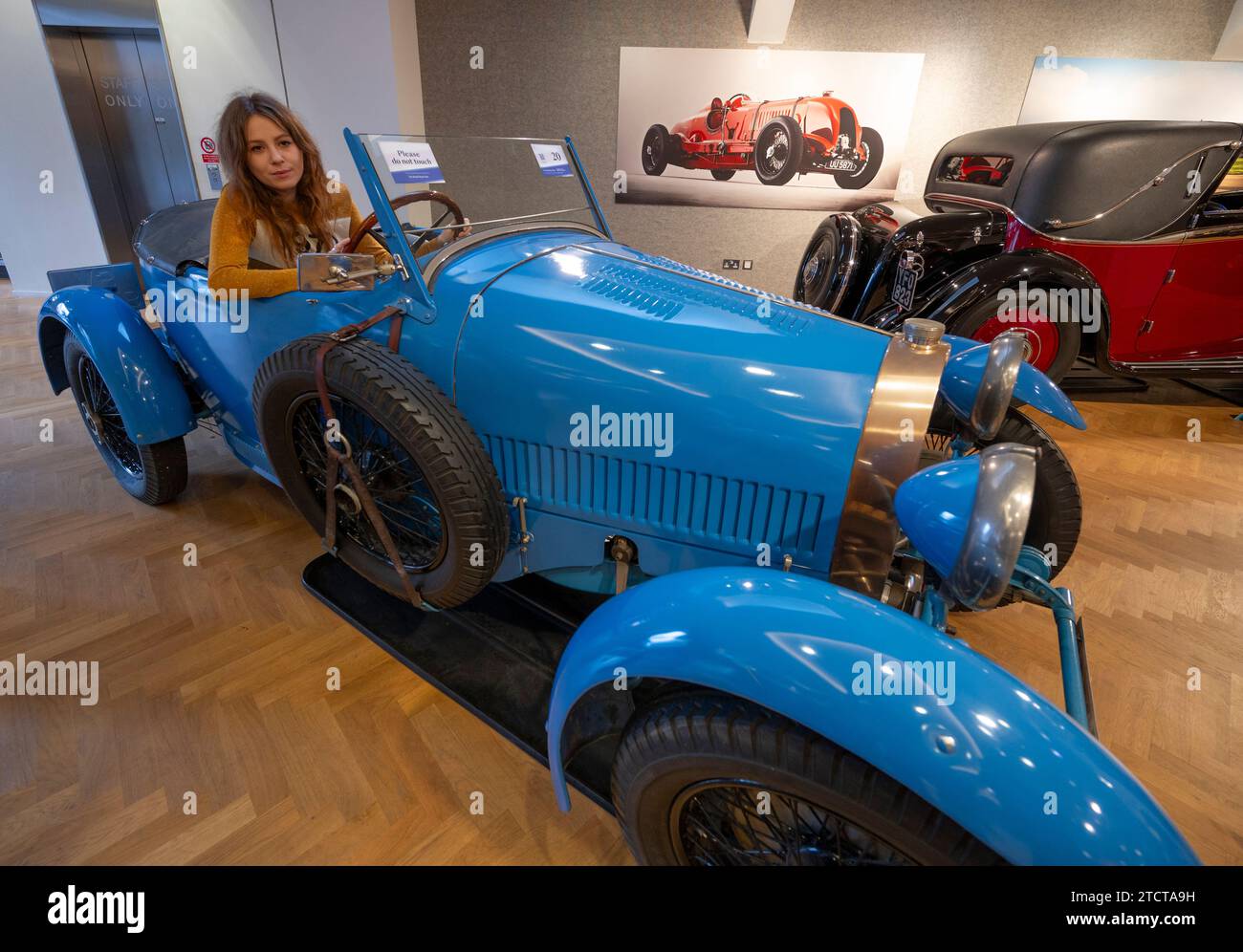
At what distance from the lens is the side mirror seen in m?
1.79

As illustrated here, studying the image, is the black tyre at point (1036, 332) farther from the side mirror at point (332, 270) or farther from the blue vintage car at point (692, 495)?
the side mirror at point (332, 270)

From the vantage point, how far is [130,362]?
2662 mm

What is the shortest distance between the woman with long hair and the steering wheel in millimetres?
45

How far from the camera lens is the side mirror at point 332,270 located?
1787 millimetres

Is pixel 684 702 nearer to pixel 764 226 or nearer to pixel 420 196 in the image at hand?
pixel 420 196

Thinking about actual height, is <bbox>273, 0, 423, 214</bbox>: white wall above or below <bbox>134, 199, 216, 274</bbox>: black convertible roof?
above

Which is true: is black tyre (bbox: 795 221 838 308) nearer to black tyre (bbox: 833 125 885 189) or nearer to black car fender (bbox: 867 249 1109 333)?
black car fender (bbox: 867 249 1109 333)

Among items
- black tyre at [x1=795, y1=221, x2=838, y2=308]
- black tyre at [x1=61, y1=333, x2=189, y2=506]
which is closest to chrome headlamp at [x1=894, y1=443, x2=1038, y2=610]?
black tyre at [x1=795, y1=221, x2=838, y2=308]

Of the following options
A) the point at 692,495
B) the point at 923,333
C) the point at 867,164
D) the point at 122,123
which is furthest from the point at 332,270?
the point at 122,123
